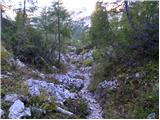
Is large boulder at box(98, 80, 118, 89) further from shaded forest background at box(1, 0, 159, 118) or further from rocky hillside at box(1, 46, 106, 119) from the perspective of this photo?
rocky hillside at box(1, 46, 106, 119)

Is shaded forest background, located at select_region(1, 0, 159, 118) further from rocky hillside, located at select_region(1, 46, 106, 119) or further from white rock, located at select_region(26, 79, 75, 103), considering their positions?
white rock, located at select_region(26, 79, 75, 103)

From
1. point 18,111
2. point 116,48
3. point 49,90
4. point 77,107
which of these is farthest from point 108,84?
point 18,111

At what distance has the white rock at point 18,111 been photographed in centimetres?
997

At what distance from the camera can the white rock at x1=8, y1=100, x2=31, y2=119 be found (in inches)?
392

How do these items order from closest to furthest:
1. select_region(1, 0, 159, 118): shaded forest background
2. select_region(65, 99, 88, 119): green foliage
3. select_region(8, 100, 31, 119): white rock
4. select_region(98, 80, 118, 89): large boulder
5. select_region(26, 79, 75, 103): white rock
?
1. select_region(8, 100, 31, 119): white rock
2. select_region(65, 99, 88, 119): green foliage
3. select_region(26, 79, 75, 103): white rock
4. select_region(1, 0, 159, 118): shaded forest background
5. select_region(98, 80, 118, 89): large boulder

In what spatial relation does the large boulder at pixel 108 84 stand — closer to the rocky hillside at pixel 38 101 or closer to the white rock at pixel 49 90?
the rocky hillside at pixel 38 101

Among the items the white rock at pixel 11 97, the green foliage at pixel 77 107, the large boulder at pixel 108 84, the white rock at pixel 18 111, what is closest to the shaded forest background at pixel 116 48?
the large boulder at pixel 108 84

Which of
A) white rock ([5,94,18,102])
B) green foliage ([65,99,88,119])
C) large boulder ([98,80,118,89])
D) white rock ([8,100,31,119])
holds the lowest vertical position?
green foliage ([65,99,88,119])

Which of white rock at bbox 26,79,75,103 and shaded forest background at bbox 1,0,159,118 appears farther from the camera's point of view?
shaded forest background at bbox 1,0,159,118

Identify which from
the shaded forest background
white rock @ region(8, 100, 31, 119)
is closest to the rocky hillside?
white rock @ region(8, 100, 31, 119)

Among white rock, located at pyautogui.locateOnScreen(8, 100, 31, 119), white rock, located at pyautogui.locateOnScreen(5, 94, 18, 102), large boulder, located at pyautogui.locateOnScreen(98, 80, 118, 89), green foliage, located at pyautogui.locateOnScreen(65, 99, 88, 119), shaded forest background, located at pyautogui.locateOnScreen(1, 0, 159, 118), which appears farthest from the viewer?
large boulder, located at pyautogui.locateOnScreen(98, 80, 118, 89)

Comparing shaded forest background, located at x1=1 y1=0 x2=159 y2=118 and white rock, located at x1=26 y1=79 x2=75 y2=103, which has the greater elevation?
shaded forest background, located at x1=1 y1=0 x2=159 y2=118

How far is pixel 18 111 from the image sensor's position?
10125 millimetres

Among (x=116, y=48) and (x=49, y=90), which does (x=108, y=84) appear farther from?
(x=49, y=90)
